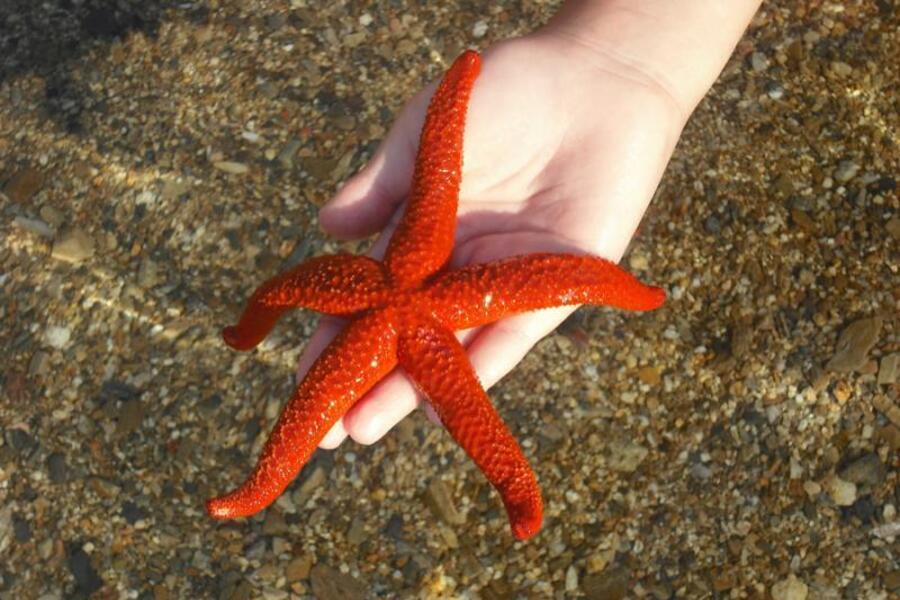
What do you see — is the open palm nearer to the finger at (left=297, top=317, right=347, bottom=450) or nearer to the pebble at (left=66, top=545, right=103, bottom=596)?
the finger at (left=297, top=317, right=347, bottom=450)

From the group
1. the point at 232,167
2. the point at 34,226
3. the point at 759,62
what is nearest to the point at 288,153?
the point at 232,167

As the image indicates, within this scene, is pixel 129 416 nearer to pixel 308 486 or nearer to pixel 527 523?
pixel 308 486

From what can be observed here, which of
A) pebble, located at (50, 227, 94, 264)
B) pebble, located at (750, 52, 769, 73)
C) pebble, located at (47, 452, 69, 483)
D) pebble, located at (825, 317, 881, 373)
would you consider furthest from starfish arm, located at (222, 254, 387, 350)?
pebble, located at (750, 52, 769, 73)

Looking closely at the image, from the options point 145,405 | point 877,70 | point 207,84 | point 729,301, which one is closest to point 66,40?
point 207,84

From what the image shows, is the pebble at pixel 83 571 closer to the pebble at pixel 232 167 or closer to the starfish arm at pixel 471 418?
the pebble at pixel 232 167

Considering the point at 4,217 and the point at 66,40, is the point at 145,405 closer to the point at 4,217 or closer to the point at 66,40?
the point at 4,217

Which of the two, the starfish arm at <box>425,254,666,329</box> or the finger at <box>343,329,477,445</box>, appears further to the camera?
the finger at <box>343,329,477,445</box>
